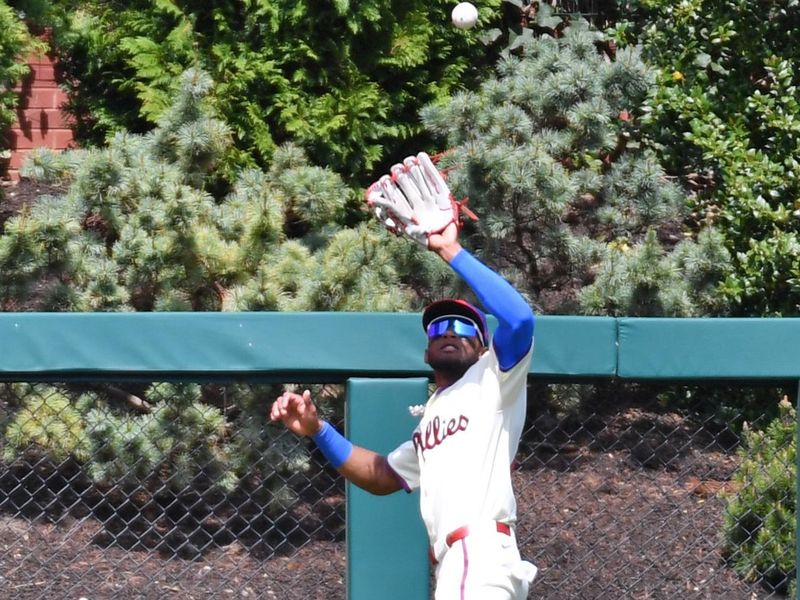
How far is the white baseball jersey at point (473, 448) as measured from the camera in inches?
105

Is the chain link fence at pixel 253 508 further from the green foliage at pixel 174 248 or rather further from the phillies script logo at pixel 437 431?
the phillies script logo at pixel 437 431

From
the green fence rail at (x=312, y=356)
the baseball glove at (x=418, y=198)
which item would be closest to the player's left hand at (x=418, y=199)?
the baseball glove at (x=418, y=198)

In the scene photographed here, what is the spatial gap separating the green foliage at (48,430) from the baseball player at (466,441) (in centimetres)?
125

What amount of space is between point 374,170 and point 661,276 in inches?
82.6

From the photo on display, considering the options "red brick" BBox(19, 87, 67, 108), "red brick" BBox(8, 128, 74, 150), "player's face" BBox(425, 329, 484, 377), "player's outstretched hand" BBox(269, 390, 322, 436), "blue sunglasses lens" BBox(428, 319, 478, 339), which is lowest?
"red brick" BBox(8, 128, 74, 150)

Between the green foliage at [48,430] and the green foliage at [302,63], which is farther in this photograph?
the green foliage at [302,63]

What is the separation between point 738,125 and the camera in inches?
201

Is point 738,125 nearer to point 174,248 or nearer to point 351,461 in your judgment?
point 174,248

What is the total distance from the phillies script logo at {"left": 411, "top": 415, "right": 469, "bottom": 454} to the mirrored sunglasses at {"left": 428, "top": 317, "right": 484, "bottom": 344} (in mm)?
214

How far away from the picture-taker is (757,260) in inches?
185

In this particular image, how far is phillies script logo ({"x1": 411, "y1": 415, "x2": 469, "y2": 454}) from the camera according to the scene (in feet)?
8.86

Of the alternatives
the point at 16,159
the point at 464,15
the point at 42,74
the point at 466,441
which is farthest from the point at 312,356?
the point at 42,74

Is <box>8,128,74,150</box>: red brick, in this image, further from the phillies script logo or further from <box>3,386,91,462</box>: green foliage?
the phillies script logo

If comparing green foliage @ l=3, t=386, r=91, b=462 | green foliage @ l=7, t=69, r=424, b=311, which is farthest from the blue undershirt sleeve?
green foliage @ l=7, t=69, r=424, b=311
